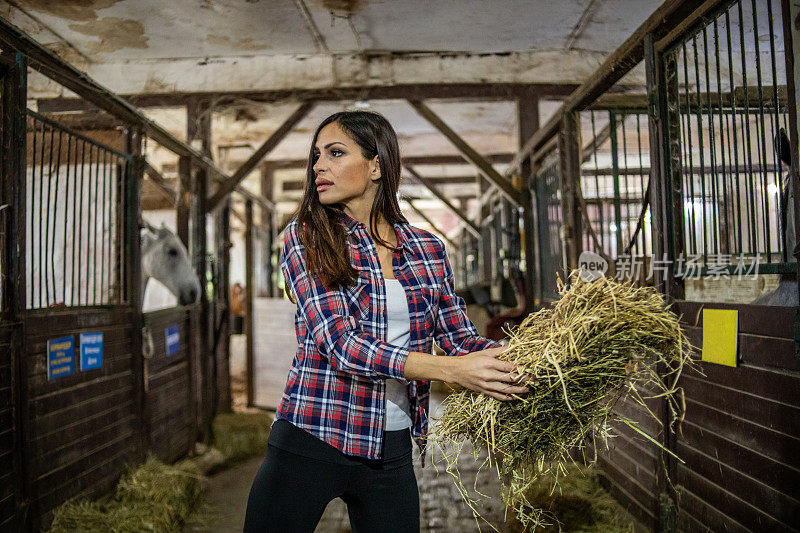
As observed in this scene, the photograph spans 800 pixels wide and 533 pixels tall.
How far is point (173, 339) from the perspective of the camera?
4262 millimetres

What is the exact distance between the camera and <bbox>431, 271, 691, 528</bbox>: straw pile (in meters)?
1.17

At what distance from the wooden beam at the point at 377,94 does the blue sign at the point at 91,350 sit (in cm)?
270

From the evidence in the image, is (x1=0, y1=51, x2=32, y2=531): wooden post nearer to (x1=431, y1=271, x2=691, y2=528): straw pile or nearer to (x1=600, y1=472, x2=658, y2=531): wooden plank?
(x1=431, y1=271, x2=691, y2=528): straw pile

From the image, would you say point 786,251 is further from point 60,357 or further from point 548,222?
point 60,357

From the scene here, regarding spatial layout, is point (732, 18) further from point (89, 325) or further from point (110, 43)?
point (110, 43)

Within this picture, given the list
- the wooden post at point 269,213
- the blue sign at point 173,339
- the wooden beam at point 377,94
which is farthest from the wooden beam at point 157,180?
the wooden post at point 269,213

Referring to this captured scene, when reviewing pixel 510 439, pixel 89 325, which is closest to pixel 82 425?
pixel 89 325

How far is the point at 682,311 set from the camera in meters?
2.23

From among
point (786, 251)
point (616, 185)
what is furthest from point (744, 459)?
point (616, 185)

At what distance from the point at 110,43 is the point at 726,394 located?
4846 millimetres

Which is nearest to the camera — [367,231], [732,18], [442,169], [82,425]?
[367,231]

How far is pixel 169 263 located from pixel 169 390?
34.7 inches

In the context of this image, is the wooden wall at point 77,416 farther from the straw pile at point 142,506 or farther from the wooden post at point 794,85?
the wooden post at point 794,85

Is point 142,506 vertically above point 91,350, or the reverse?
point 91,350
